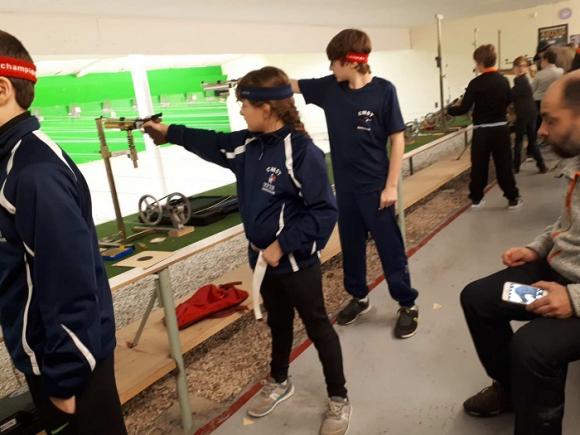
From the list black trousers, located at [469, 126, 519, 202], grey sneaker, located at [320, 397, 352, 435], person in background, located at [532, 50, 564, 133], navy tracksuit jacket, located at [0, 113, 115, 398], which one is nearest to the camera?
navy tracksuit jacket, located at [0, 113, 115, 398]

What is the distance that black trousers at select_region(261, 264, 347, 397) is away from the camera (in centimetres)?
164

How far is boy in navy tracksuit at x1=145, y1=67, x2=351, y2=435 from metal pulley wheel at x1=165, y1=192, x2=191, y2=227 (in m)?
0.59

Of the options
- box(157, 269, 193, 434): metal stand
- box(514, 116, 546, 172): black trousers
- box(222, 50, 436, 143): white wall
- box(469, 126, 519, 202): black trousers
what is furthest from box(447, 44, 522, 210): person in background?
box(222, 50, 436, 143): white wall

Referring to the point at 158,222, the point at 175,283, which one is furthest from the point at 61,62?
the point at 158,222

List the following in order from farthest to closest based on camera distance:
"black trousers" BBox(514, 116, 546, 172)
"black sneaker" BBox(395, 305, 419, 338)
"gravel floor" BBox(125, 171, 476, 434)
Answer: "black trousers" BBox(514, 116, 546, 172) → "black sneaker" BBox(395, 305, 419, 338) → "gravel floor" BBox(125, 171, 476, 434)

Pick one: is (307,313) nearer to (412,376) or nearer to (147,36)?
(412,376)

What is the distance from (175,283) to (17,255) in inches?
102

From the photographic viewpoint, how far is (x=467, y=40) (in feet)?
27.7

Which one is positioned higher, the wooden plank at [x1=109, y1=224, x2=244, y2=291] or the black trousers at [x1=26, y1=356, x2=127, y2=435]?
the wooden plank at [x1=109, y1=224, x2=244, y2=291]

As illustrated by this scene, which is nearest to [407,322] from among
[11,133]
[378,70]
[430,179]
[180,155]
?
[11,133]

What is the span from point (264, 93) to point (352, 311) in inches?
57.3

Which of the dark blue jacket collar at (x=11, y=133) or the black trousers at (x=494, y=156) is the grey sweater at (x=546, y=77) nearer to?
the black trousers at (x=494, y=156)

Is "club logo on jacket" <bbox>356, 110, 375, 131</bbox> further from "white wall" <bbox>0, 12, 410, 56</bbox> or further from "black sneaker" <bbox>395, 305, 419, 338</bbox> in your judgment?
"white wall" <bbox>0, 12, 410, 56</bbox>

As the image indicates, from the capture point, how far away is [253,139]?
166 centimetres
